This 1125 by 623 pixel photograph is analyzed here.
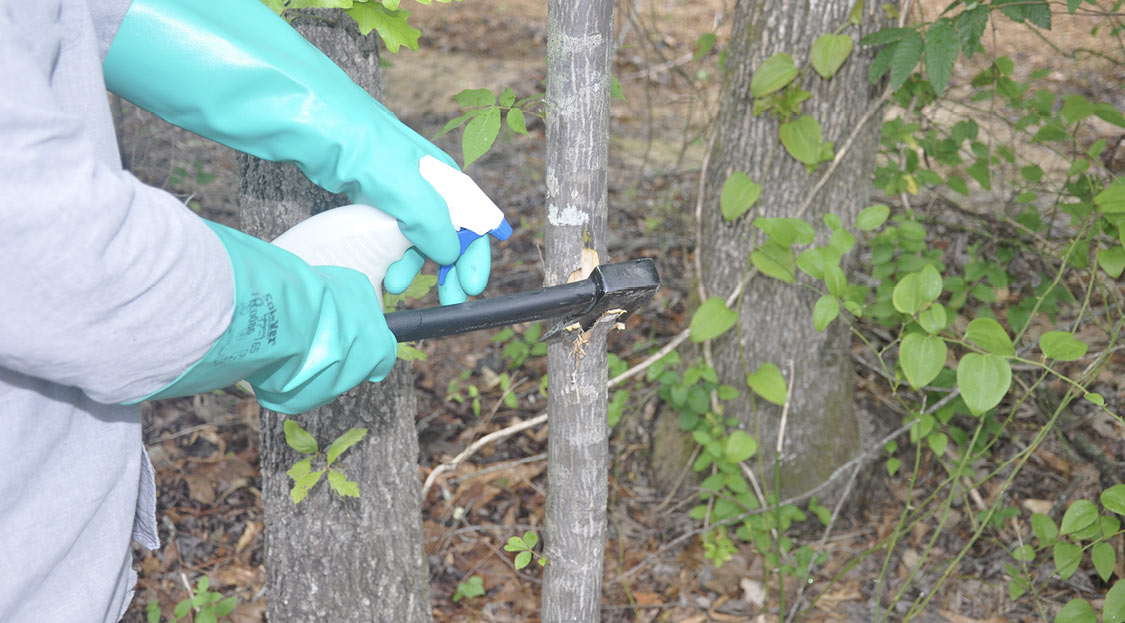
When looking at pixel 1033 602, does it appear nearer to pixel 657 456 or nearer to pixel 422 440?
pixel 657 456

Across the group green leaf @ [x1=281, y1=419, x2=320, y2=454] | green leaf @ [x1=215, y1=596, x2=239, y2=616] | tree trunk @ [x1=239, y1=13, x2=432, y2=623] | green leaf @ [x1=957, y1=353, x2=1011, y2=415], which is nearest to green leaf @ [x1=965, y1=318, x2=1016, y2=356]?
green leaf @ [x1=957, y1=353, x2=1011, y2=415]

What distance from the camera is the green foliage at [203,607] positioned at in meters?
2.12

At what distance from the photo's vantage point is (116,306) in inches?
35.3

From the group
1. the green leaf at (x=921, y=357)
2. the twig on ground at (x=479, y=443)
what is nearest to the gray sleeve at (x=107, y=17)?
the twig on ground at (x=479, y=443)

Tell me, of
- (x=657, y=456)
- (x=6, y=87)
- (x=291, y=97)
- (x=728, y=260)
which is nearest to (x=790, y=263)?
(x=728, y=260)

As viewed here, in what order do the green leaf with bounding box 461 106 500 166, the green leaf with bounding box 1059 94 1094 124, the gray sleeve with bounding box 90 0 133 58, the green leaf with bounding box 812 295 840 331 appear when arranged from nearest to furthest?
the gray sleeve with bounding box 90 0 133 58 < the green leaf with bounding box 461 106 500 166 < the green leaf with bounding box 812 295 840 331 < the green leaf with bounding box 1059 94 1094 124

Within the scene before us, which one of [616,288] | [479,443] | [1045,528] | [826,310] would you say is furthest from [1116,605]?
[479,443]

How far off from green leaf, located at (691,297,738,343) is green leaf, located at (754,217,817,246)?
27cm

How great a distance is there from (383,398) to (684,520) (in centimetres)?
134

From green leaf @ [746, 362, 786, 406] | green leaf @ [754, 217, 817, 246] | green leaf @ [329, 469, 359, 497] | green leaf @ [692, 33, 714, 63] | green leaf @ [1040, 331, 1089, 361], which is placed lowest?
green leaf @ [746, 362, 786, 406]

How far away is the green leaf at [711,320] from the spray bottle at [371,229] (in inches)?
38.9

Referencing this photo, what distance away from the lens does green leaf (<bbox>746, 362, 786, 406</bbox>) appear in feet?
7.63

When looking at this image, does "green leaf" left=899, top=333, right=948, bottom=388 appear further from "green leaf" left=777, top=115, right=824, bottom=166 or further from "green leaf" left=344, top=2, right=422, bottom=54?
"green leaf" left=344, top=2, right=422, bottom=54

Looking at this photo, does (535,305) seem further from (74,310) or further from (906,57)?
(906,57)
